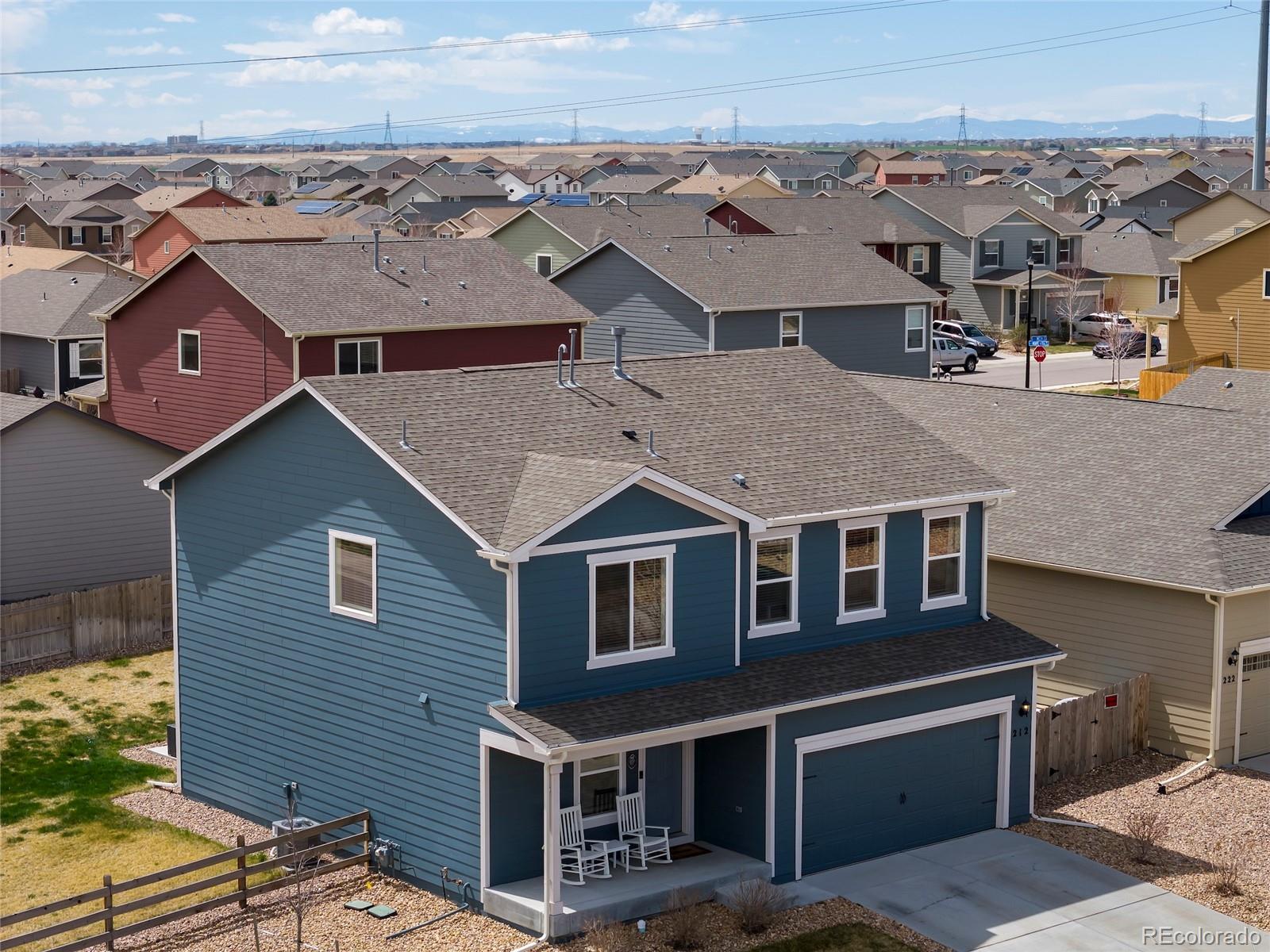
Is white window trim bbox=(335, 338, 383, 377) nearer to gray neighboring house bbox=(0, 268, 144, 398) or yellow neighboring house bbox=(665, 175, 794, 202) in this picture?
gray neighboring house bbox=(0, 268, 144, 398)

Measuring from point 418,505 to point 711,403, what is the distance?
19.0 feet

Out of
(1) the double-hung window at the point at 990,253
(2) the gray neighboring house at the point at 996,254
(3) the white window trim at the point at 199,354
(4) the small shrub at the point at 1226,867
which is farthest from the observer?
(1) the double-hung window at the point at 990,253

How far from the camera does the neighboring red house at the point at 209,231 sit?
89625 millimetres

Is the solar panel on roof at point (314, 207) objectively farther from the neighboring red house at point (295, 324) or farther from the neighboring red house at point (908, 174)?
the neighboring red house at point (295, 324)

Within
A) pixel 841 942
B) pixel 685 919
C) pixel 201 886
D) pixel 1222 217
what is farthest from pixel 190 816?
pixel 1222 217

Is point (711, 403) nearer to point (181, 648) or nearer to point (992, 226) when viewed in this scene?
point (181, 648)

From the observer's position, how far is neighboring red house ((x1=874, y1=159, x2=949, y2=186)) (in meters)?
172

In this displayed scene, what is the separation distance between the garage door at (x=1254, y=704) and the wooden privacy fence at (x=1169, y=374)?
30.0 meters

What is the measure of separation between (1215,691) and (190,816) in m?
16.1

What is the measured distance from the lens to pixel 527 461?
73.6 ft

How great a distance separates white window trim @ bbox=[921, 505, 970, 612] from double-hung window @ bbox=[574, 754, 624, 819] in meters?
5.56

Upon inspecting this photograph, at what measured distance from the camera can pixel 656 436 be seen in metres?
24.2

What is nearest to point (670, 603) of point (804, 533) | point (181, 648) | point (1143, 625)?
point (804, 533)

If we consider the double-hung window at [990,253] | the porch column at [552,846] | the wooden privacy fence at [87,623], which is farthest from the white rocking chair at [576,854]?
the double-hung window at [990,253]
